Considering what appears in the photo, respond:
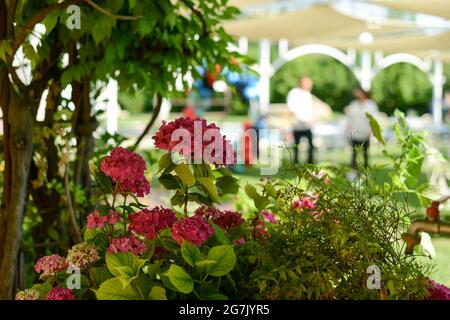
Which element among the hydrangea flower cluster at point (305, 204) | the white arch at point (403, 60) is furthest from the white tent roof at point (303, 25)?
the white arch at point (403, 60)

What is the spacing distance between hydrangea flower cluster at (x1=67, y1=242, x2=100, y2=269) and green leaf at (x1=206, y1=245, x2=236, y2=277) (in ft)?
0.63

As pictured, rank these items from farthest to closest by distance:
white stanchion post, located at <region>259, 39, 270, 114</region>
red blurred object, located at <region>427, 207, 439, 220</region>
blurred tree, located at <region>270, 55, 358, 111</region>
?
blurred tree, located at <region>270, 55, 358, 111</region> → white stanchion post, located at <region>259, 39, 270, 114</region> → red blurred object, located at <region>427, 207, 439, 220</region>

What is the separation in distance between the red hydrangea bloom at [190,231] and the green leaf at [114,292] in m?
0.12

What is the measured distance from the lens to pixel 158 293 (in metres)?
1.20

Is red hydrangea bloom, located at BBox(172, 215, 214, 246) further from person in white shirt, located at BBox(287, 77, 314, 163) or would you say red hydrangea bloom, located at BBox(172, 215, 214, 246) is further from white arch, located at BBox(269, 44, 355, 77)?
white arch, located at BBox(269, 44, 355, 77)

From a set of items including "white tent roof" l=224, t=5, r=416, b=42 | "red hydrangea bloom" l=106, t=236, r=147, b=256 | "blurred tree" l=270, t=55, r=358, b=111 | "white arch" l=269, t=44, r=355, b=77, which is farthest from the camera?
"blurred tree" l=270, t=55, r=358, b=111

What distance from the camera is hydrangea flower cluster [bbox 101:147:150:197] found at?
142 cm

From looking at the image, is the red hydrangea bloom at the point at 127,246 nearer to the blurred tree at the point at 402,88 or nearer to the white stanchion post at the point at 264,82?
the white stanchion post at the point at 264,82

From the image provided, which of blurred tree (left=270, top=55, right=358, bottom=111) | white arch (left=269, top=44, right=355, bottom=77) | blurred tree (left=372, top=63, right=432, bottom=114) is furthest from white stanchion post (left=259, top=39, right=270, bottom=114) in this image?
blurred tree (left=372, top=63, right=432, bottom=114)

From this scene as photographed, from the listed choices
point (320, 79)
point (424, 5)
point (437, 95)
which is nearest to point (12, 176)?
point (424, 5)

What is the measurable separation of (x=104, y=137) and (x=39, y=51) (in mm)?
550

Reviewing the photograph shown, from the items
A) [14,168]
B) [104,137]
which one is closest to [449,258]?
[104,137]
